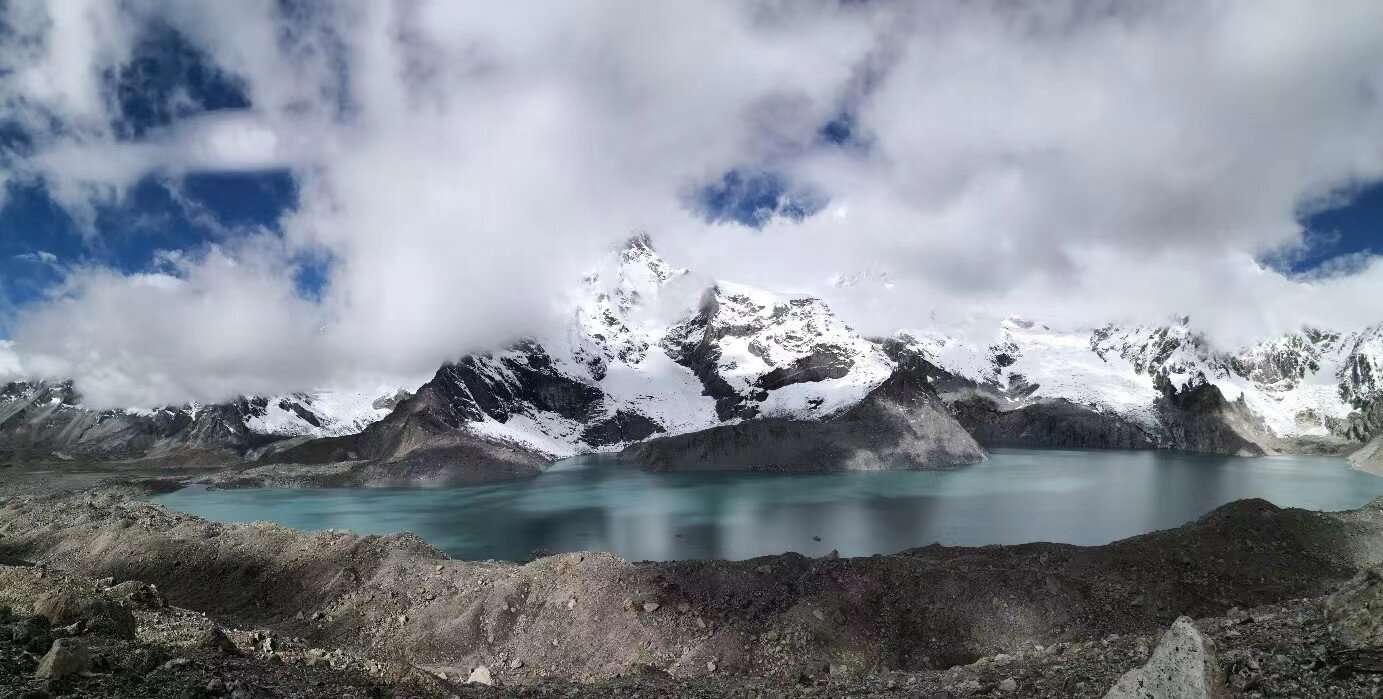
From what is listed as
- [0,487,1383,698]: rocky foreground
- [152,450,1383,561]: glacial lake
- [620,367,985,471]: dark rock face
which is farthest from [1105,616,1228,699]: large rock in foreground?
[620,367,985,471]: dark rock face

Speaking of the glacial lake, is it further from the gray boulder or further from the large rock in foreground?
the large rock in foreground

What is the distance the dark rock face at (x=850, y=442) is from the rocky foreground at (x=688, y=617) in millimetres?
115804

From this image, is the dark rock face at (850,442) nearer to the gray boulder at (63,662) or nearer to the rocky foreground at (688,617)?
the rocky foreground at (688,617)

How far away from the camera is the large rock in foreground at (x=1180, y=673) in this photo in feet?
25.7

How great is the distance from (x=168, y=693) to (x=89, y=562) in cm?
4253

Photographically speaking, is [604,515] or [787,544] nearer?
[787,544]

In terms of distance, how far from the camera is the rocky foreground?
1008 centimetres

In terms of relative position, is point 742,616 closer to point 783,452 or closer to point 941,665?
point 941,665

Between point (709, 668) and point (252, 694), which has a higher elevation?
point (252, 694)

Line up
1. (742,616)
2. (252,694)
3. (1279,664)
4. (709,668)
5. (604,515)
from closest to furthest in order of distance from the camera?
1. (1279,664)
2. (252,694)
3. (709,668)
4. (742,616)
5. (604,515)

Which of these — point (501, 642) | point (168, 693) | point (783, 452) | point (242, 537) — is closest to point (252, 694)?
point (168, 693)

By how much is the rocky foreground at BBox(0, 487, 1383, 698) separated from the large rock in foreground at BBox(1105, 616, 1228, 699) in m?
0.03

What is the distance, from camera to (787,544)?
207 ft

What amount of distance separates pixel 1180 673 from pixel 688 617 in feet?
71.5
